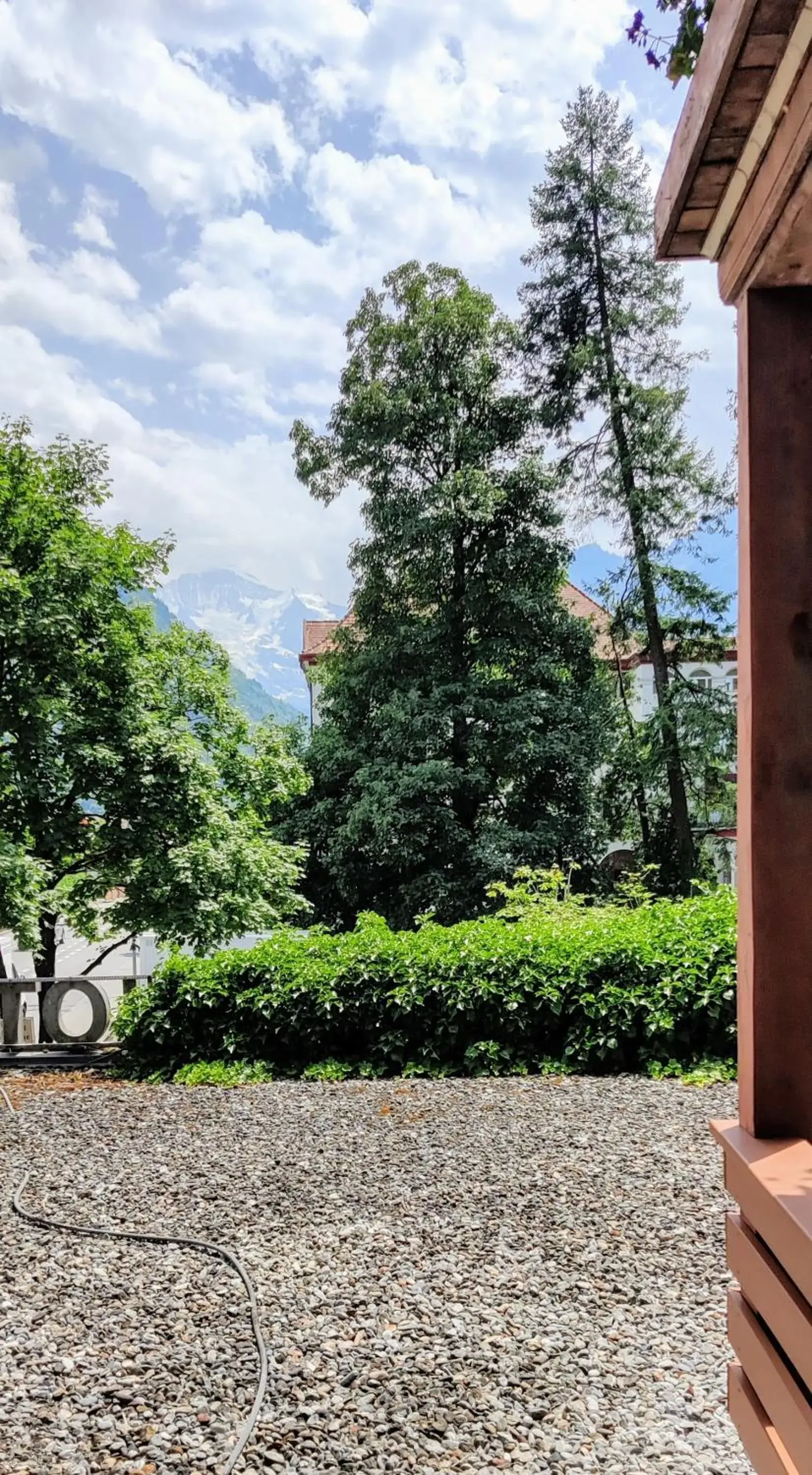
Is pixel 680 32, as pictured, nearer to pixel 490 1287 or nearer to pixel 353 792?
pixel 490 1287

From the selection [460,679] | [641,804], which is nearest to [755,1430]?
[460,679]

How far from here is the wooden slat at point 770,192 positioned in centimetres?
128

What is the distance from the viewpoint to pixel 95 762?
8.97 m

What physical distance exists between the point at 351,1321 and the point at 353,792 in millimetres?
12172

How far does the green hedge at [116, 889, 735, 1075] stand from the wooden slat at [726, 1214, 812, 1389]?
4.41m

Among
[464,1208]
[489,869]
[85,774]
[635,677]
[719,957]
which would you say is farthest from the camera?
[635,677]

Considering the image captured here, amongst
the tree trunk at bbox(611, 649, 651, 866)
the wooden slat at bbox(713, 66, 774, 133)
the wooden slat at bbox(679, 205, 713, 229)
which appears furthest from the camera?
the tree trunk at bbox(611, 649, 651, 866)

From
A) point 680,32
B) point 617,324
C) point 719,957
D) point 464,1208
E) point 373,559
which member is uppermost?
point 617,324

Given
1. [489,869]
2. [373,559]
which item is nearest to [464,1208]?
[489,869]

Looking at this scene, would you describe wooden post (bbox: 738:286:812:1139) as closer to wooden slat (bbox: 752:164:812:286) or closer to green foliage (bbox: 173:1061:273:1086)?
wooden slat (bbox: 752:164:812:286)

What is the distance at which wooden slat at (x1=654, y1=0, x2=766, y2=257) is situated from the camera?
1.26 m

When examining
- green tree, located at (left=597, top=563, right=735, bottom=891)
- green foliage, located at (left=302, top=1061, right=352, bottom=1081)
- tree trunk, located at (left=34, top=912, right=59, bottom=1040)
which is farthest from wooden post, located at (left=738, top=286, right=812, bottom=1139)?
green tree, located at (left=597, top=563, right=735, bottom=891)

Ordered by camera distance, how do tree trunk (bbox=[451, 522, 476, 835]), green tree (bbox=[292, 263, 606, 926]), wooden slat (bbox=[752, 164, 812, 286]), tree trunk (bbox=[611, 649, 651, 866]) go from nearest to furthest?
wooden slat (bbox=[752, 164, 812, 286]) < green tree (bbox=[292, 263, 606, 926]) < tree trunk (bbox=[451, 522, 476, 835]) < tree trunk (bbox=[611, 649, 651, 866])

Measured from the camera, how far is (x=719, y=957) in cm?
613
